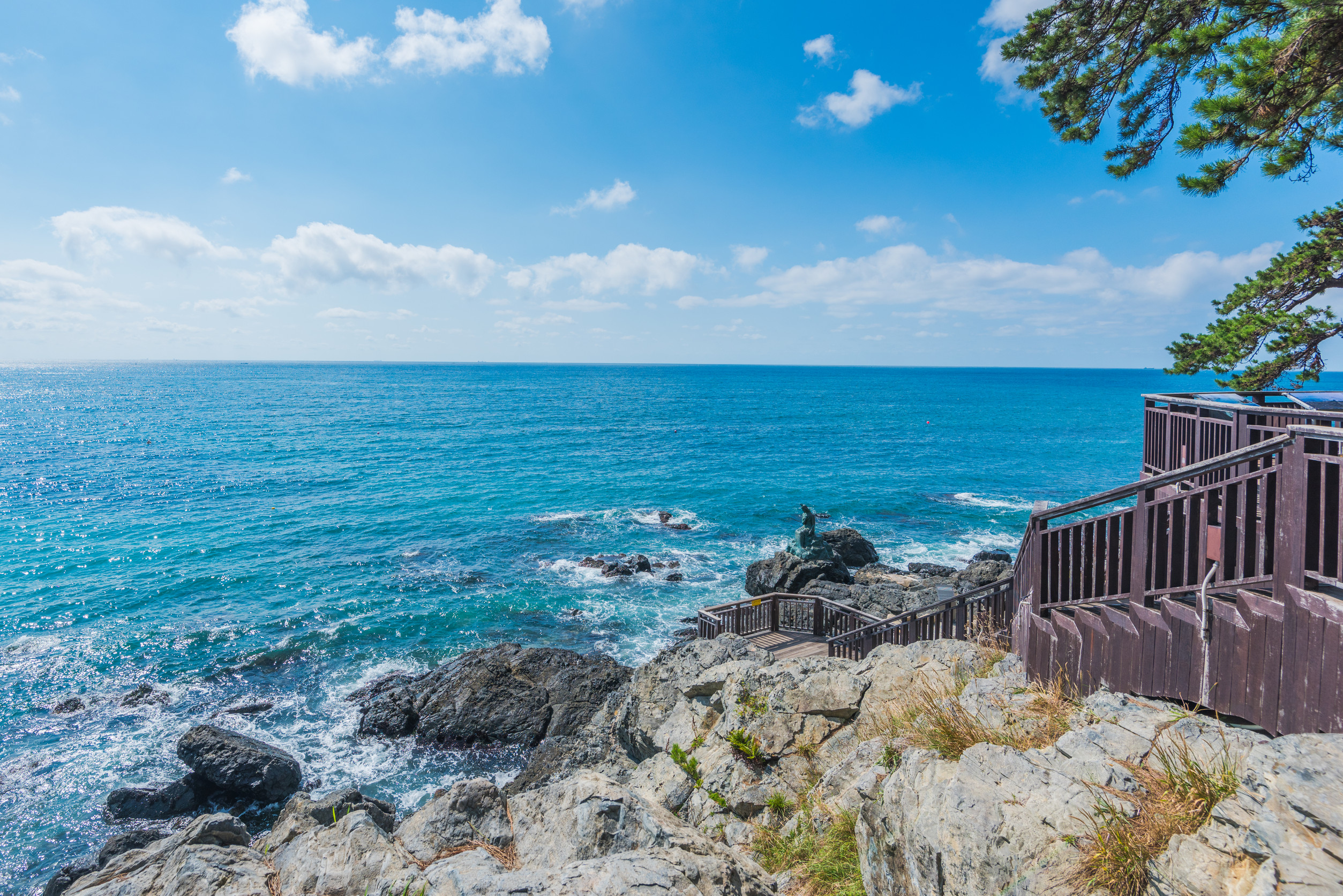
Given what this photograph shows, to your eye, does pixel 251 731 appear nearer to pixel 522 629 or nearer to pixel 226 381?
pixel 522 629

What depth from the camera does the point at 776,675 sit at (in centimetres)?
866

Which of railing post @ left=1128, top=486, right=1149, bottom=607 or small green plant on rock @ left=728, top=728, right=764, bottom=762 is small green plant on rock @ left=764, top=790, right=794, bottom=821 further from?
railing post @ left=1128, top=486, right=1149, bottom=607

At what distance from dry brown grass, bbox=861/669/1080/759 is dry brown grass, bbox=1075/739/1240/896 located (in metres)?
0.91

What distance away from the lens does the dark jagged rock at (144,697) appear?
17.6 metres

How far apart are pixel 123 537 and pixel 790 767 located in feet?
125

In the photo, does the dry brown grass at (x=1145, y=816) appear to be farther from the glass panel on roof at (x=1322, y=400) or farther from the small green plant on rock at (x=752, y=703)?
the glass panel on roof at (x=1322, y=400)

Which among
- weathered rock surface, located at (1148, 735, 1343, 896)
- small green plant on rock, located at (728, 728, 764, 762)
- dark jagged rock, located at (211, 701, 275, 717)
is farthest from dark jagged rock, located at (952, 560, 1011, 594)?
dark jagged rock, located at (211, 701, 275, 717)

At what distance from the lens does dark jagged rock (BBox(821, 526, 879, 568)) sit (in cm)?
2789

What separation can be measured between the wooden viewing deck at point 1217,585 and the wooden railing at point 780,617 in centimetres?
676

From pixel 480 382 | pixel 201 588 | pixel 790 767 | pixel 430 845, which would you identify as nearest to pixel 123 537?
pixel 201 588

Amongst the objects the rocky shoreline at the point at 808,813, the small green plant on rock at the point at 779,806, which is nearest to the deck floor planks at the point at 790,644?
the rocky shoreline at the point at 808,813

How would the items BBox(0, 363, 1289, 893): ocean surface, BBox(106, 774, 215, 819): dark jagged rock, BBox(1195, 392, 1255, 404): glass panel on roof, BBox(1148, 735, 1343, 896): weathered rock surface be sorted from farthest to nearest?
1. BBox(0, 363, 1289, 893): ocean surface
2. BBox(106, 774, 215, 819): dark jagged rock
3. BBox(1195, 392, 1255, 404): glass panel on roof
4. BBox(1148, 735, 1343, 896): weathered rock surface

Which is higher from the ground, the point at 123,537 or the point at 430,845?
the point at 430,845

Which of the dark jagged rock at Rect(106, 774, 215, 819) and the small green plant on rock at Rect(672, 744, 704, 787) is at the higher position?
the small green plant on rock at Rect(672, 744, 704, 787)
